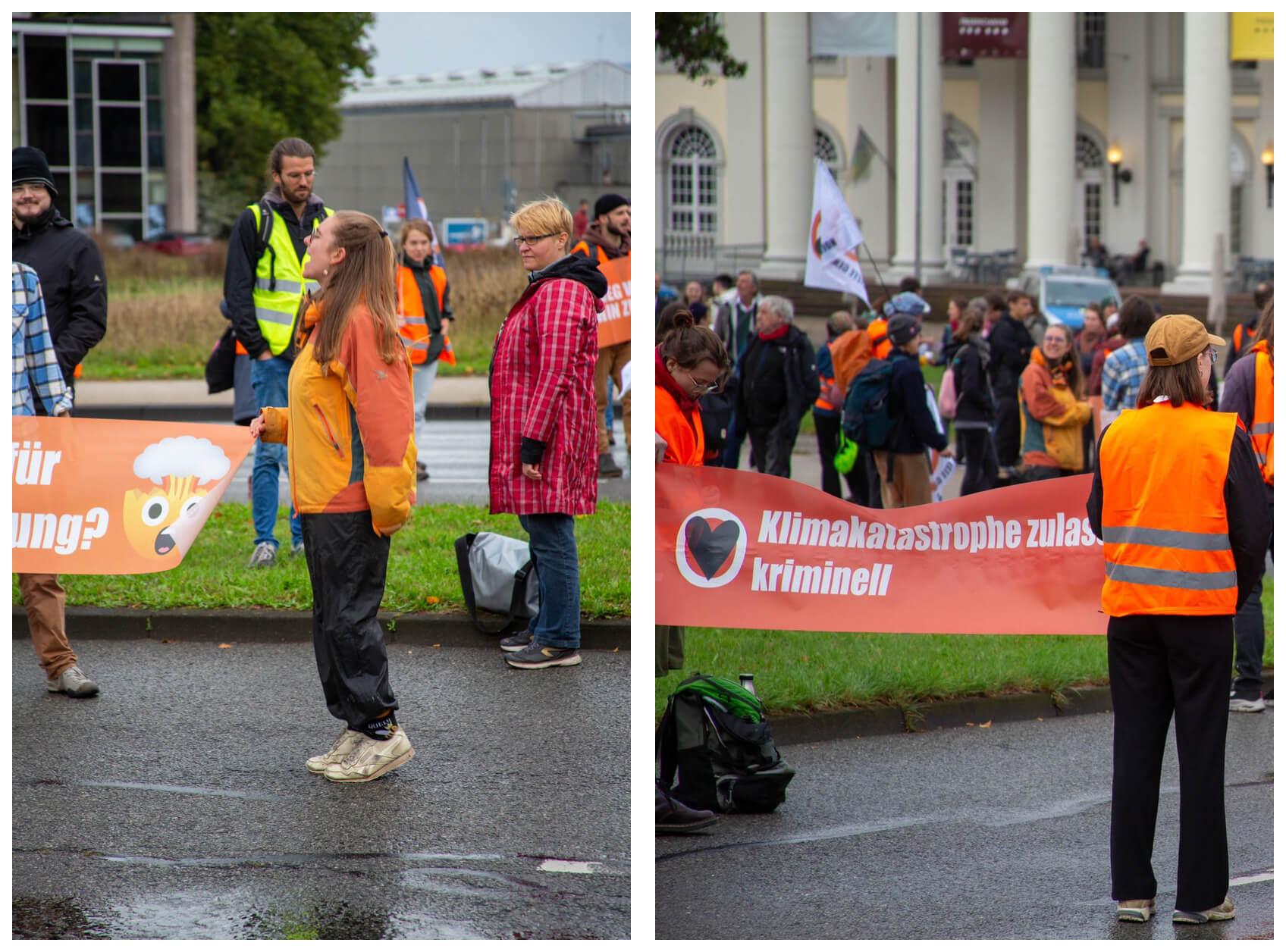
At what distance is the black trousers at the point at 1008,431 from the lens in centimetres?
1241

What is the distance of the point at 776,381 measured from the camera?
11984 mm

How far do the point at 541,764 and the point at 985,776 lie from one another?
175cm

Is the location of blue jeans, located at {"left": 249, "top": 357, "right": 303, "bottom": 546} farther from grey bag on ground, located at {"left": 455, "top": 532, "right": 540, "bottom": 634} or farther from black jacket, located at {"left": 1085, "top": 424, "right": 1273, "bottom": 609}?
black jacket, located at {"left": 1085, "top": 424, "right": 1273, "bottom": 609}

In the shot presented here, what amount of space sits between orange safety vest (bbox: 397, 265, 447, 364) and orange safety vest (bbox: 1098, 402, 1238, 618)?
23.1 feet

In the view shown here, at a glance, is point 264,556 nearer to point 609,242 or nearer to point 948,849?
point 609,242

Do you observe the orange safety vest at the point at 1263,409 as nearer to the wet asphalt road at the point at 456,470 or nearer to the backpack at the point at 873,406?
the backpack at the point at 873,406

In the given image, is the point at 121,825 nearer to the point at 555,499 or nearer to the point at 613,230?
the point at 555,499

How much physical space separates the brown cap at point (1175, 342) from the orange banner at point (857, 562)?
82 cm

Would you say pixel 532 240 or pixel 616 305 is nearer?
pixel 532 240

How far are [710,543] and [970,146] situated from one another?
152 feet

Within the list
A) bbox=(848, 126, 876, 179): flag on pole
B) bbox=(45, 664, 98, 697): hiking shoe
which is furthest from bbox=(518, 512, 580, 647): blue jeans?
bbox=(848, 126, 876, 179): flag on pole

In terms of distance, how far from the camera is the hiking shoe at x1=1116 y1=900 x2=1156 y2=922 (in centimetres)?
462

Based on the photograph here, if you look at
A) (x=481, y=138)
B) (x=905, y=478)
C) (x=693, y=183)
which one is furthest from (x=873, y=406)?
(x=481, y=138)

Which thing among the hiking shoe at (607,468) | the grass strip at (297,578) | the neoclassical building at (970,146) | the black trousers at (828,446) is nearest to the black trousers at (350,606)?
the grass strip at (297,578)
